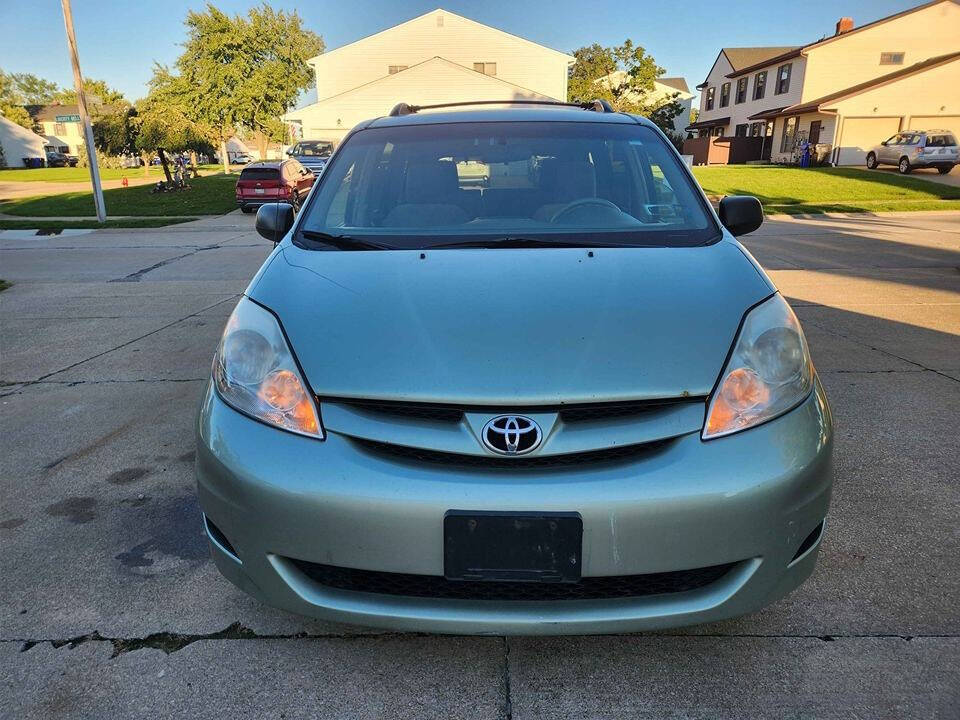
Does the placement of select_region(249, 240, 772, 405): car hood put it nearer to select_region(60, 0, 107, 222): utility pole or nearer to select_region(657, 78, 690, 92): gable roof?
select_region(60, 0, 107, 222): utility pole

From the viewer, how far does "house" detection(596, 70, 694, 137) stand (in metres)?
43.2

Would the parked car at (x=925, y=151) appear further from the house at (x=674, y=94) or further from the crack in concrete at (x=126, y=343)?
the crack in concrete at (x=126, y=343)

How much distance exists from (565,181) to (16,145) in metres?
82.8

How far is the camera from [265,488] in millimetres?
1690

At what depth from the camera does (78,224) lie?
15.0 metres

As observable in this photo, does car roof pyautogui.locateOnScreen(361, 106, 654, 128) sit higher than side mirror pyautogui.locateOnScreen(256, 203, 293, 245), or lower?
higher

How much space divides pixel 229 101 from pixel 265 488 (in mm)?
58939

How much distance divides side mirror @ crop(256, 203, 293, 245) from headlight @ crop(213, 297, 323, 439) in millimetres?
961

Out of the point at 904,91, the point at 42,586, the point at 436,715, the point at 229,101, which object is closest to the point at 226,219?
the point at 42,586

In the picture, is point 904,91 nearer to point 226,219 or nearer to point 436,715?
point 226,219

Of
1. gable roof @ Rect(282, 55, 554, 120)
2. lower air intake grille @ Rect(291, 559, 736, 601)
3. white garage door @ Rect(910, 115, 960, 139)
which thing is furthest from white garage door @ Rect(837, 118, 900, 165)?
lower air intake grille @ Rect(291, 559, 736, 601)

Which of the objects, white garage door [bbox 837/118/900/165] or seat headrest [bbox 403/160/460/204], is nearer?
seat headrest [bbox 403/160/460/204]

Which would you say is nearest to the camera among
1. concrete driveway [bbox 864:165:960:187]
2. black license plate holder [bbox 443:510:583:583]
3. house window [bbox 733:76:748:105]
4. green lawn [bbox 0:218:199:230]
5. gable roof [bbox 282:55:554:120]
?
black license plate holder [bbox 443:510:583:583]

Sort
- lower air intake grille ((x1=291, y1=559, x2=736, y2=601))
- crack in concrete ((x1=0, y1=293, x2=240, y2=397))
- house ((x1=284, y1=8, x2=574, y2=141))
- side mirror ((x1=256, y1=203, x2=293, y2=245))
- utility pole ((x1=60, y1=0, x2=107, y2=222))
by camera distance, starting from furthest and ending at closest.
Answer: house ((x1=284, y1=8, x2=574, y2=141)) → utility pole ((x1=60, y1=0, x2=107, y2=222)) → crack in concrete ((x1=0, y1=293, x2=240, y2=397)) → side mirror ((x1=256, y1=203, x2=293, y2=245)) → lower air intake grille ((x1=291, y1=559, x2=736, y2=601))
